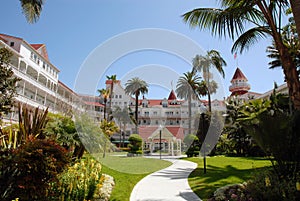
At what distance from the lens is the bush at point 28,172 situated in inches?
166

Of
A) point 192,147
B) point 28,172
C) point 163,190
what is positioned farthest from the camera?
point 192,147

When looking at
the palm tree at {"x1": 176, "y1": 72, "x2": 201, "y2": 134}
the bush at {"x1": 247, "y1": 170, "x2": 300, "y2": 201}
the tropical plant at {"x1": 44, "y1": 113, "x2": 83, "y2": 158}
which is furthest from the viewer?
the palm tree at {"x1": 176, "y1": 72, "x2": 201, "y2": 134}


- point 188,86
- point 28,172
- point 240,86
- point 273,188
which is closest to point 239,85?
point 240,86

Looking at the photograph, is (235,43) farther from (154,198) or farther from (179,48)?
(154,198)

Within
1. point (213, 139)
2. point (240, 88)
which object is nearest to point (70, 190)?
point (213, 139)

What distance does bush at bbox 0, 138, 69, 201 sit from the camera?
166 inches

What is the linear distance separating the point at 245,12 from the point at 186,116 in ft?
102

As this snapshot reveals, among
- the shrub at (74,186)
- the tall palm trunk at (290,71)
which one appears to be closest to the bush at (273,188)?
the tall palm trunk at (290,71)

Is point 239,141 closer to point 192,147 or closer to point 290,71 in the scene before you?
point 192,147

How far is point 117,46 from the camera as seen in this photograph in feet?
37.4

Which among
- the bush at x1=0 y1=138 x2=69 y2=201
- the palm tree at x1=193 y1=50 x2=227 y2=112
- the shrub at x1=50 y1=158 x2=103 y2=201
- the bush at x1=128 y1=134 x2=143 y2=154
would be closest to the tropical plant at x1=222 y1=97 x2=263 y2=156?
the palm tree at x1=193 y1=50 x2=227 y2=112

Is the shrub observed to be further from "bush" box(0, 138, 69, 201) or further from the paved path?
the paved path

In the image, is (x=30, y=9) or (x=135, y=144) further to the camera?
(x=135, y=144)

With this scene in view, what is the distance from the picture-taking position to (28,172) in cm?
430
